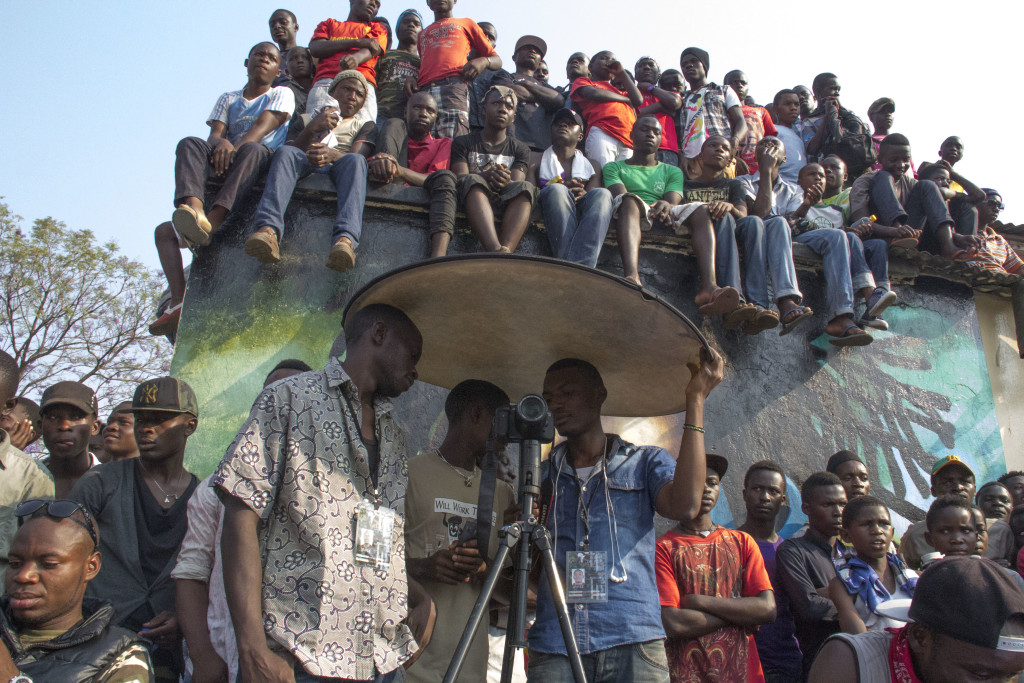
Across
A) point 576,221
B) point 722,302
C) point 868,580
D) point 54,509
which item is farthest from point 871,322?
point 54,509

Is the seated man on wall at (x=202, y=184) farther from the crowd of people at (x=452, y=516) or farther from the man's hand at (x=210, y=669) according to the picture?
the man's hand at (x=210, y=669)

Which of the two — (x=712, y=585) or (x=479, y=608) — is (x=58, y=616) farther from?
(x=712, y=585)

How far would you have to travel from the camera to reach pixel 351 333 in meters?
2.86

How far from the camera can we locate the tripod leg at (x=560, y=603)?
2.55 m

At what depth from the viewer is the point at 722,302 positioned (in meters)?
5.94

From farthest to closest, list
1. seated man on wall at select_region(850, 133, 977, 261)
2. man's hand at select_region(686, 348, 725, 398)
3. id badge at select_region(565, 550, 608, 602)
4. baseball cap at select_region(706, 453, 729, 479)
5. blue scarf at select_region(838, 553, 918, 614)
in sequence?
seated man on wall at select_region(850, 133, 977, 261) < baseball cap at select_region(706, 453, 729, 479) < blue scarf at select_region(838, 553, 918, 614) < man's hand at select_region(686, 348, 725, 398) < id badge at select_region(565, 550, 608, 602)

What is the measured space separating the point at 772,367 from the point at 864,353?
104 cm

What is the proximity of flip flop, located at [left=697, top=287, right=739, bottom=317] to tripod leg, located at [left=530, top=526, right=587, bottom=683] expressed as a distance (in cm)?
362

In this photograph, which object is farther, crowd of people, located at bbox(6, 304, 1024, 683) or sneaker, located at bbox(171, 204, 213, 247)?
sneaker, located at bbox(171, 204, 213, 247)

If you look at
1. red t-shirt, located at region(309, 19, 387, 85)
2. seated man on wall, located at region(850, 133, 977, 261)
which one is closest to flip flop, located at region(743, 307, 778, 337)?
seated man on wall, located at region(850, 133, 977, 261)

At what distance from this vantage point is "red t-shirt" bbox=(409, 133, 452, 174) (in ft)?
23.6

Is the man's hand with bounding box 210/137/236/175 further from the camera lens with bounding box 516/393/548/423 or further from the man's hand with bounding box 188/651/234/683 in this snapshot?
the man's hand with bounding box 188/651/234/683

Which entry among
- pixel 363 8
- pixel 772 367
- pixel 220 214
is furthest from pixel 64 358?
pixel 772 367

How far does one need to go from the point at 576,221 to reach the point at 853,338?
8.02 feet
